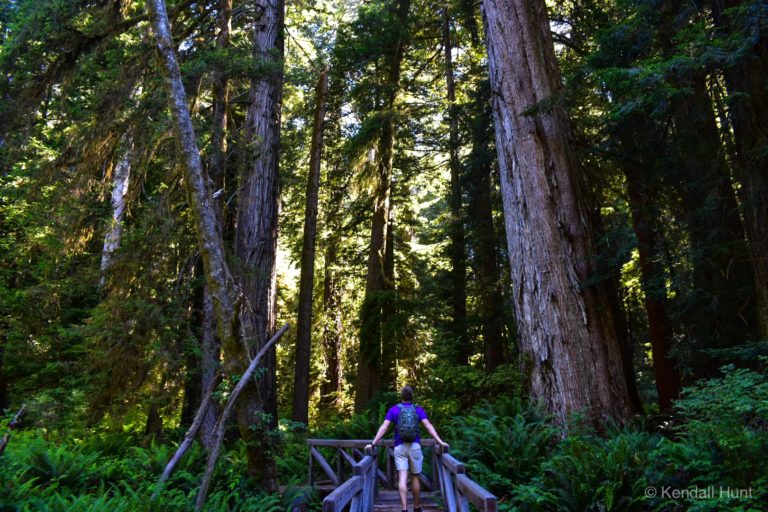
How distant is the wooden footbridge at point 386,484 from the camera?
3949 millimetres

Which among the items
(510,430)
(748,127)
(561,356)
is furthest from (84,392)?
(748,127)

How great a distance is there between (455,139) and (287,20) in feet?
27.6

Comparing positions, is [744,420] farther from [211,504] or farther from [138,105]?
[138,105]

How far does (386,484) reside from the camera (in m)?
8.40

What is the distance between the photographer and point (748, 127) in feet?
22.7

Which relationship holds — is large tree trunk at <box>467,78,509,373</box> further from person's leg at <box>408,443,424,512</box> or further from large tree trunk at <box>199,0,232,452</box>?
person's leg at <box>408,443,424,512</box>

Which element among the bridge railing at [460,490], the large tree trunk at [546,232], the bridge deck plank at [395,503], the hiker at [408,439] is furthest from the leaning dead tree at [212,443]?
the large tree trunk at [546,232]

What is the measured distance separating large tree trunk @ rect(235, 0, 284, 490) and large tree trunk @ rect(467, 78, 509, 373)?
5.30 meters

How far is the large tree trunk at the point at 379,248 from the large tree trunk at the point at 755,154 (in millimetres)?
8775

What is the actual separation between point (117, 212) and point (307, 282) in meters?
5.79

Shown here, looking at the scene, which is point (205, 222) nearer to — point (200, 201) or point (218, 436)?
point (200, 201)

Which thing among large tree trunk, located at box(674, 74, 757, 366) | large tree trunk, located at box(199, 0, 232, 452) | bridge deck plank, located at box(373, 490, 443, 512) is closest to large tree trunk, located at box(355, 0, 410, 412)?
large tree trunk, located at box(199, 0, 232, 452)

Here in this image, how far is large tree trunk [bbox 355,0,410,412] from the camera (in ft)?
44.6

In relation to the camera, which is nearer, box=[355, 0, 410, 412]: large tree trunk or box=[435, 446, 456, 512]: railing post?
box=[435, 446, 456, 512]: railing post
